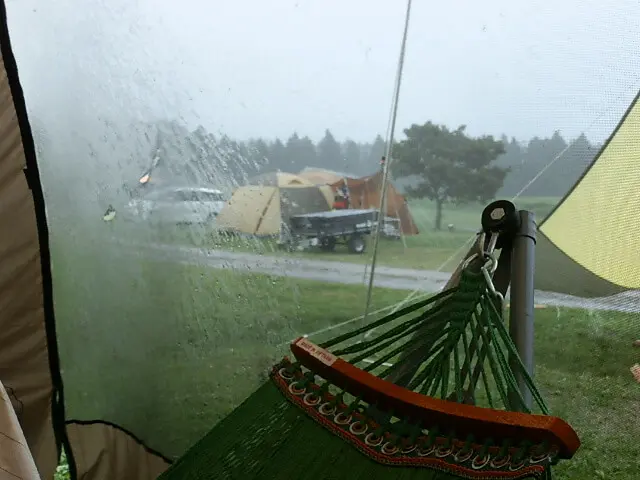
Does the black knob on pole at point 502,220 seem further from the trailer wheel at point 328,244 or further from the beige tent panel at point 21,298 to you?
the beige tent panel at point 21,298

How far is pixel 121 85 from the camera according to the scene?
106 cm

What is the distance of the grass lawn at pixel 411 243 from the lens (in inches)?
39.2

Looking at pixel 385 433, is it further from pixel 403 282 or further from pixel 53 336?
pixel 53 336

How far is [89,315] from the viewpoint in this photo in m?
1.20

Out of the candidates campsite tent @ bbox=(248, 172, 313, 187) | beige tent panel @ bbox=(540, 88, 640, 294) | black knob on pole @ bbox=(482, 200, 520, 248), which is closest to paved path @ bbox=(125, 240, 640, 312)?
campsite tent @ bbox=(248, 172, 313, 187)

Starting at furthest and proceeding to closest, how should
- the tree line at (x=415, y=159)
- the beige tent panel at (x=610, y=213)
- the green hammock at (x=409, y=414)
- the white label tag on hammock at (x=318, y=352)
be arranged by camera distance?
1. the tree line at (x=415, y=159)
2. the beige tent panel at (x=610, y=213)
3. the white label tag on hammock at (x=318, y=352)
4. the green hammock at (x=409, y=414)

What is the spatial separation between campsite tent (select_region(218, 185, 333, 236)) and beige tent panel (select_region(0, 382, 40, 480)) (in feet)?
1.46

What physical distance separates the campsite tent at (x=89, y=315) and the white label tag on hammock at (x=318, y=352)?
0.34 meters

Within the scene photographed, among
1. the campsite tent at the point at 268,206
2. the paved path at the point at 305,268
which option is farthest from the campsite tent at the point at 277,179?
the paved path at the point at 305,268

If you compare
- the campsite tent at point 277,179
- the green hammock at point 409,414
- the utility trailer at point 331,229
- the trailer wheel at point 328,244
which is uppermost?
the campsite tent at point 277,179

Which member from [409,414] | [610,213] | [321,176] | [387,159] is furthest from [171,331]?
[610,213]

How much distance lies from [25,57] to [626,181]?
0.95 metres

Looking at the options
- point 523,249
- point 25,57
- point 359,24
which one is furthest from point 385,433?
point 25,57

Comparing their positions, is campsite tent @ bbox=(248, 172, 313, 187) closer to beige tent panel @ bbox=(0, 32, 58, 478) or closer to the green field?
the green field
